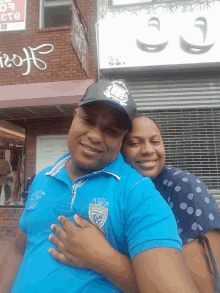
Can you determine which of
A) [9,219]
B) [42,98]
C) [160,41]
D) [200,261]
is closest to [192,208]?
[200,261]

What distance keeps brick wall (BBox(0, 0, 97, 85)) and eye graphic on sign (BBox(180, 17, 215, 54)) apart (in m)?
2.22

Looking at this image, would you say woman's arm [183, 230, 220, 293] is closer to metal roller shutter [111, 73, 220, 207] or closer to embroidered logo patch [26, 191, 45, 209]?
embroidered logo patch [26, 191, 45, 209]

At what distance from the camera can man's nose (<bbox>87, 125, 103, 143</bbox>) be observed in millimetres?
1206

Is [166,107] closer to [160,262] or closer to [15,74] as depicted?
[15,74]

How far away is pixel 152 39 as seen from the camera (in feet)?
16.6

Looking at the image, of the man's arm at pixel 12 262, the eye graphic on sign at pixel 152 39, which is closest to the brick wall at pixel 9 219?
the man's arm at pixel 12 262

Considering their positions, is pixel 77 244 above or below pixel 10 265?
above

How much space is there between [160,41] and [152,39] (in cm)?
19

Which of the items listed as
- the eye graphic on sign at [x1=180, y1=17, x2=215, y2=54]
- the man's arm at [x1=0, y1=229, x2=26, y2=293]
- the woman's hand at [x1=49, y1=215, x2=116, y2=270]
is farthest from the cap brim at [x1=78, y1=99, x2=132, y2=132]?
the eye graphic on sign at [x1=180, y1=17, x2=215, y2=54]

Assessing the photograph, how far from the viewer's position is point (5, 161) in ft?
20.1

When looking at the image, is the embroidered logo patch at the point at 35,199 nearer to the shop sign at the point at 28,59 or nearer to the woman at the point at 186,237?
the woman at the point at 186,237

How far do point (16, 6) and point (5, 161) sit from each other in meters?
4.08

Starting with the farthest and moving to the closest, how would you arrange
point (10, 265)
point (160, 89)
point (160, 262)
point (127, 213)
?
point (160, 89)
point (10, 265)
point (127, 213)
point (160, 262)

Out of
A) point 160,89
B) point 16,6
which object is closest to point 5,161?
point 16,6
